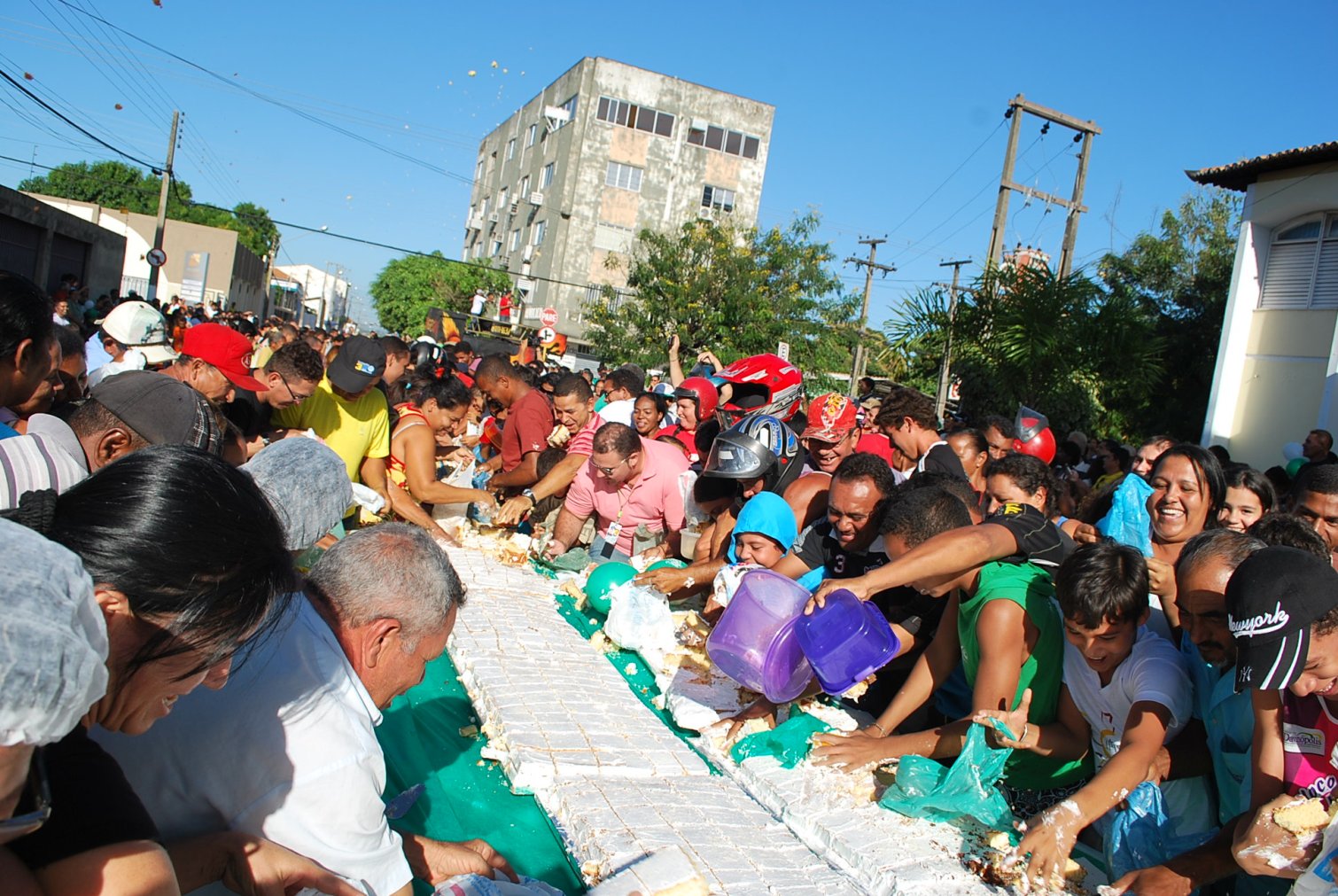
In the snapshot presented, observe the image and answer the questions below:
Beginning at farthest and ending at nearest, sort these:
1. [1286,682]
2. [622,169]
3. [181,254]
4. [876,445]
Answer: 1. [181,254]
2. [622,169]
3. [876,445]
4. [1286,682]

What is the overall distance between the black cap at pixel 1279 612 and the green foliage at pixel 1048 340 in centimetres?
954

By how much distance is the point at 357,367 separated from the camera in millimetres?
5227

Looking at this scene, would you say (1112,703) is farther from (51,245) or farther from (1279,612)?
(51,245)

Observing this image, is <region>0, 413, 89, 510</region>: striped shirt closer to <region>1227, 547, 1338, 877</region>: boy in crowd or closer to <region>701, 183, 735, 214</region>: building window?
<region>1227, 547, 1338, 877</region>: boy in crowd

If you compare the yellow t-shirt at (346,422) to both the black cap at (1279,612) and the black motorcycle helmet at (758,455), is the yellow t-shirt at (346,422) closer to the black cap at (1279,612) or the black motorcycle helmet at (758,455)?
the black motorcycle helmet at (758,455)

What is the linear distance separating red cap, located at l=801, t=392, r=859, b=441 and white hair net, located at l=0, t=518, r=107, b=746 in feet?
14.8

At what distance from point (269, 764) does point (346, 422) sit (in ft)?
12.3

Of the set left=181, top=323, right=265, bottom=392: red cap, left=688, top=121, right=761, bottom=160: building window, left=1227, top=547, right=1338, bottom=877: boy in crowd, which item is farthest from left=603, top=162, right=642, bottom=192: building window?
left=1227, top=547, right=1338, bottom=877: boy in crowd

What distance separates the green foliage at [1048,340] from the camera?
1137cm

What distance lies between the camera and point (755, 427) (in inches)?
194

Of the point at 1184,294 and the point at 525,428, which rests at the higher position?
the point at 1184,294

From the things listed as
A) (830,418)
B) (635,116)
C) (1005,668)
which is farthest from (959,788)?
(635,116)

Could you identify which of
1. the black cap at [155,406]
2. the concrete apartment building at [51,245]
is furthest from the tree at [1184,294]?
the concrete apartment building at [51,245]

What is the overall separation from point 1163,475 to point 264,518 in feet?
11.2
